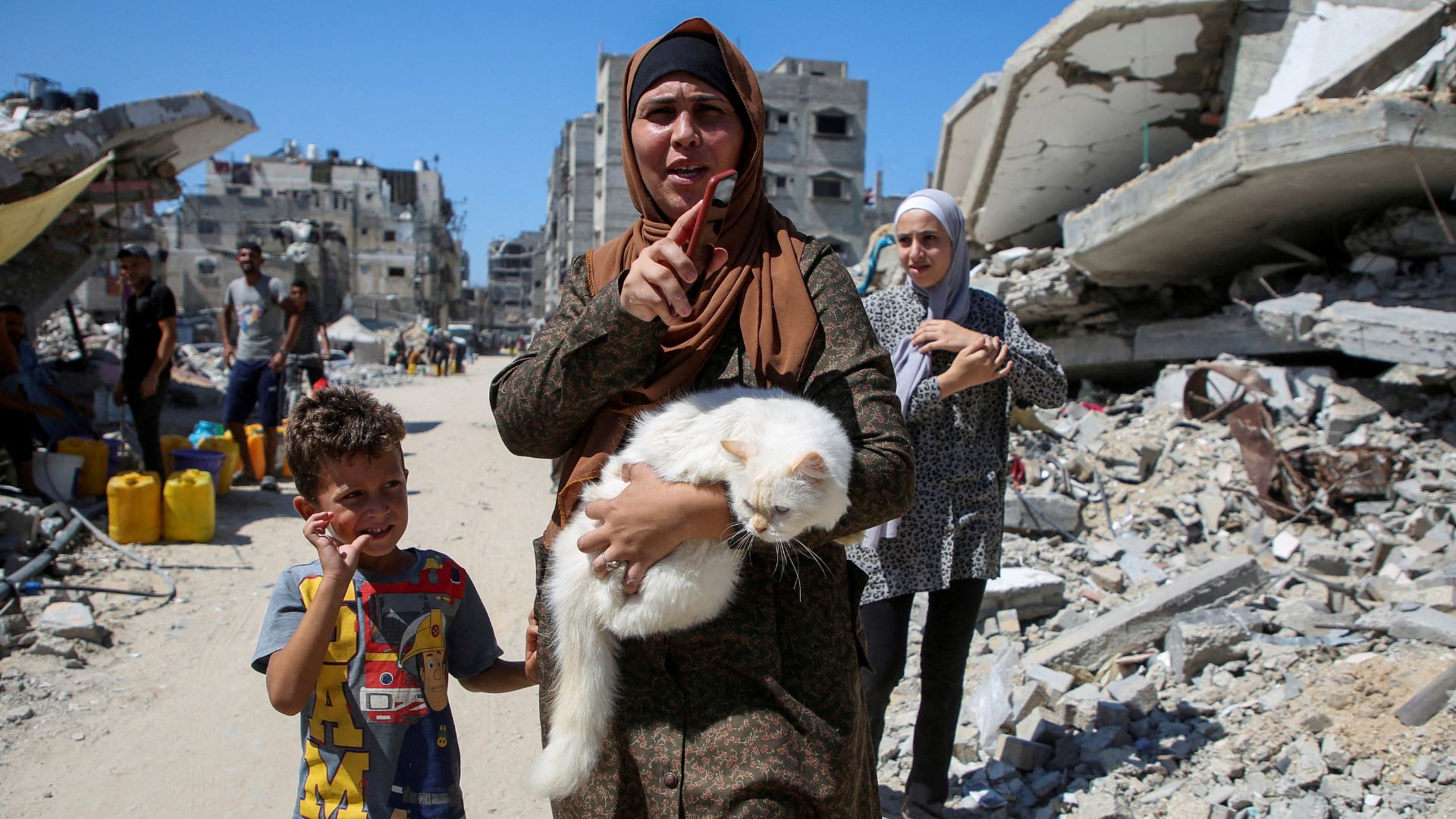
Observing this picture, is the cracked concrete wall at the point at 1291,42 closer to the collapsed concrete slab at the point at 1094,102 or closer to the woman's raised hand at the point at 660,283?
the collapsed concrete slab at the point at 1094,102

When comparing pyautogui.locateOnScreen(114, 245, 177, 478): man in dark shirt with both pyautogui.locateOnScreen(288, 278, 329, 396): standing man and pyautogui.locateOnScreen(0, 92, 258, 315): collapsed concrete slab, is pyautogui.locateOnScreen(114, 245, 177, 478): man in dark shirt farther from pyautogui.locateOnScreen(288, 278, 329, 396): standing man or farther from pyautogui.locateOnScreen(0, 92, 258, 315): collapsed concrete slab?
pyautogui.locateOnScreen(0, 92, 258, 315): collapsed concrete slab

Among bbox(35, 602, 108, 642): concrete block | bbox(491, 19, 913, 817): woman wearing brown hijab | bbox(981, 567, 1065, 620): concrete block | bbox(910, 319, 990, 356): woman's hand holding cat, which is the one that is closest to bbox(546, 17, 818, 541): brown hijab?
bbox(491, 19, 913, 817): woman wearing brown hijab

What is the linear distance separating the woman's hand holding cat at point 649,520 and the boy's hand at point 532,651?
37 centimetres

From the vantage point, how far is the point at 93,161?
8305 mm

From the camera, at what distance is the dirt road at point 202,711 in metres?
3.14

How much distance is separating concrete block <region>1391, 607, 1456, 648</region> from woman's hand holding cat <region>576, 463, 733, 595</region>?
376cm

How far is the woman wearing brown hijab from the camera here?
135 centimetres

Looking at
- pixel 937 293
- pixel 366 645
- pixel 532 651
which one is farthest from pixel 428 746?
pixel 937 293

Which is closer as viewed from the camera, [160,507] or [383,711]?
[383,711]

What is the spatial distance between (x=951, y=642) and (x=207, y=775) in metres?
2.70

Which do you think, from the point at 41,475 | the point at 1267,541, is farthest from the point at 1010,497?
the point at 41,475

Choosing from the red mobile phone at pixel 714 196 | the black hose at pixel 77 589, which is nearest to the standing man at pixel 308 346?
the black hose at pixel 77 589

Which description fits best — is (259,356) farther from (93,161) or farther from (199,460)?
(93,161)

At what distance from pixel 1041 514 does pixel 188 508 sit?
215 inches
